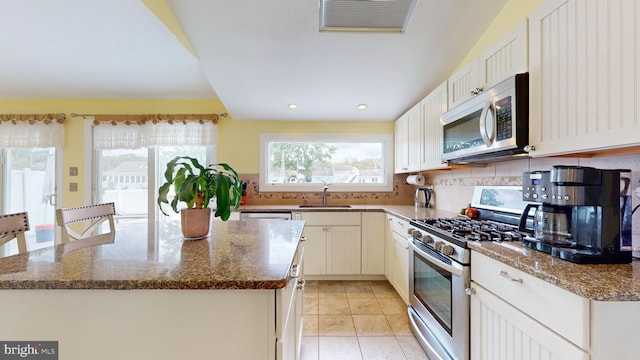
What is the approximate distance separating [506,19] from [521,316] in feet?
6.48

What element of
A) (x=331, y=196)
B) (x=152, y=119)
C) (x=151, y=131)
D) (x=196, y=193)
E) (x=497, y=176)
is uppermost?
(x=152, y=119)

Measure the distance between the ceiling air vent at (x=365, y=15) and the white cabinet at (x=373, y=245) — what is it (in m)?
1.93

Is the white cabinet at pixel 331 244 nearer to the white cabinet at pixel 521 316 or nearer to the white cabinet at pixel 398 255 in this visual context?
the white cabinet at pixel 398 255

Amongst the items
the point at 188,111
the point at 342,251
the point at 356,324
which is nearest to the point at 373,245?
the point at 342,251

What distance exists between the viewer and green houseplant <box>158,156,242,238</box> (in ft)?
4.19

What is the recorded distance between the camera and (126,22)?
2.17m

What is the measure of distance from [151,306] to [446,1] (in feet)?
7.62

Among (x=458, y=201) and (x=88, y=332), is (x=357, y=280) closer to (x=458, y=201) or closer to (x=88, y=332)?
(x=458, y=201)

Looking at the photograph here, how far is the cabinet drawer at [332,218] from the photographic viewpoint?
10.3 feet

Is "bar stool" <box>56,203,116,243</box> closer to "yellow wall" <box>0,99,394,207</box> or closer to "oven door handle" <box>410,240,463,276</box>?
"yellow wall" <box>0,99,394,207</box>

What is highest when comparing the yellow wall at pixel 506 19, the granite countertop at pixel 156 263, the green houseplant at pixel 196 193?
the yellow wall at pixel 506 19

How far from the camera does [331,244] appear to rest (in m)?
3.13

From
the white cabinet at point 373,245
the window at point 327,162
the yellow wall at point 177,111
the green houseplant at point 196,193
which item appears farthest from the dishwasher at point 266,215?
the green houseplant at point 196,193

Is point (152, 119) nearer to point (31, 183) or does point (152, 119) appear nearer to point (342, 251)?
point (31, 183)
